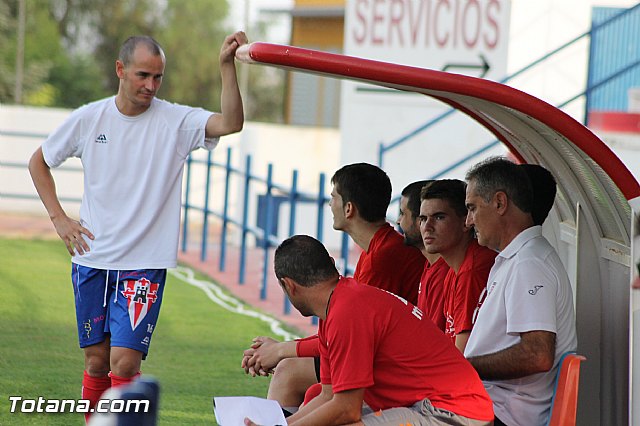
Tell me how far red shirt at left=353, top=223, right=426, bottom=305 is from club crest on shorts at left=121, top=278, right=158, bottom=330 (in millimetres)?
921

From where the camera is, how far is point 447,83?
346 centimetres

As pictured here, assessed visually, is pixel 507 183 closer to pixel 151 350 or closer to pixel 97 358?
pixel 97 358

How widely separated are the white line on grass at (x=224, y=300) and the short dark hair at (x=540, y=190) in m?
→ 4.83

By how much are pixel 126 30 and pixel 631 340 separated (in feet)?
106

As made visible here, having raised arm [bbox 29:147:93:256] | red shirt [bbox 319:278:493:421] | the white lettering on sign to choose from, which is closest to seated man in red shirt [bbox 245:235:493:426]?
red shirt [bbox 319:278:493:421]

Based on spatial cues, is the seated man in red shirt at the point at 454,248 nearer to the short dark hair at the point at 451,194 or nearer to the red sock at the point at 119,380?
the short dark hair at the point at 451,194

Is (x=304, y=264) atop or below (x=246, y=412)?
atop

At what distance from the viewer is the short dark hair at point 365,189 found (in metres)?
4.58

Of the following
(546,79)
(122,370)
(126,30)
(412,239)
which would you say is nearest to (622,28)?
(546,79)

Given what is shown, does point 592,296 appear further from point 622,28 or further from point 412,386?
point 622,28

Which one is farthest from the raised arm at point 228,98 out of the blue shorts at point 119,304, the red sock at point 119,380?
the red sock at point 119,380

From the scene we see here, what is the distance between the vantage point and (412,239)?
4.75 m

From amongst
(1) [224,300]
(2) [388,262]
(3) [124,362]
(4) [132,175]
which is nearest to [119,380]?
(3) [124,362]

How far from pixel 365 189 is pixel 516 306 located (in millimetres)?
1180
